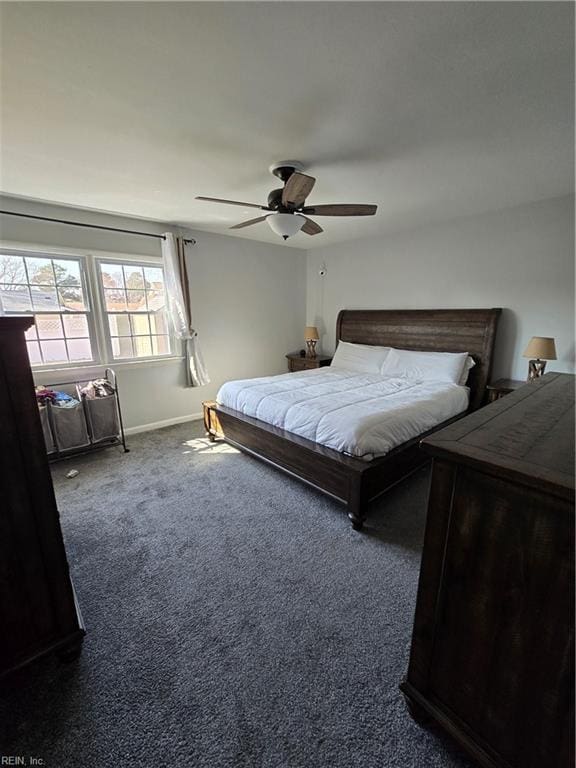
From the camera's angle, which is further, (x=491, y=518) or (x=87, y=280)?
(x=87, y=280)

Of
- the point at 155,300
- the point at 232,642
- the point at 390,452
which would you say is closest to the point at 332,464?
the point at 390,452

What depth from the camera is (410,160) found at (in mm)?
2182

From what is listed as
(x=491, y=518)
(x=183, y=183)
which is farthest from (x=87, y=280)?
(x=491, y=518)

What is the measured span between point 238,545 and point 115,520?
0.94 metres

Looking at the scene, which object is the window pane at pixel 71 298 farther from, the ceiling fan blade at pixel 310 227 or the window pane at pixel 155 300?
the ceiling fan blade at pixel 310 227

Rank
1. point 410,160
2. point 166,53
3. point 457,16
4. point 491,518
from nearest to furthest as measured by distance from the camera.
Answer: point 491,518, point 457,16, point 166,53, point 410,160

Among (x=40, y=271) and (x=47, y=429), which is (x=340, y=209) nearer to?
(x=40, y=271)

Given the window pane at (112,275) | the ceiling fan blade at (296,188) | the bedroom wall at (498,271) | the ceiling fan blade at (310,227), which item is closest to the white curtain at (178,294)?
the window pane at (112,275)

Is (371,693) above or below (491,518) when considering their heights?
below

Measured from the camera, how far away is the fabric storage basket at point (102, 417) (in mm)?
3088

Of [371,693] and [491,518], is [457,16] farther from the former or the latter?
[371,693]

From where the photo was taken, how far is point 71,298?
3.25 m

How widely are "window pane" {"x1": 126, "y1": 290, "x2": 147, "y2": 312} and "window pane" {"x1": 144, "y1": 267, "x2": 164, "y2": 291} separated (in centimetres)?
14

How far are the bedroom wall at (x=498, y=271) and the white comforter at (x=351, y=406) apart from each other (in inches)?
36.0
